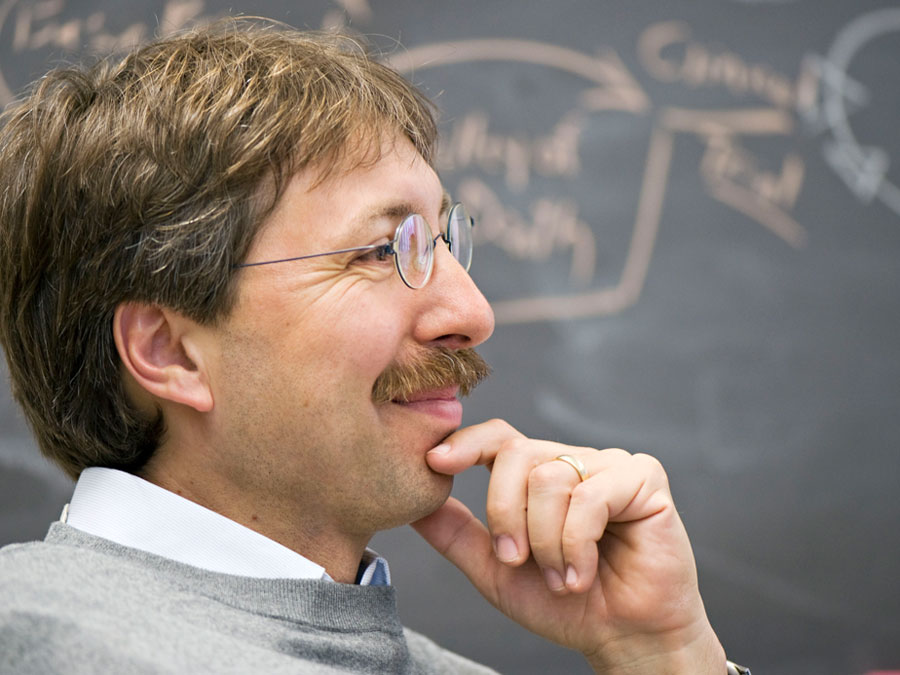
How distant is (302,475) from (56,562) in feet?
0.85

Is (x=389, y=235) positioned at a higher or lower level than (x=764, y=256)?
higher

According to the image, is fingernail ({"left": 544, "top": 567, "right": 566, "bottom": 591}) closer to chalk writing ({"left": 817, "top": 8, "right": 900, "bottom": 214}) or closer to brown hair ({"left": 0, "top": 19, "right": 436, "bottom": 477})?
brown hair ({"left": 0, "top": 19, "right": 436, "bottom": 477})

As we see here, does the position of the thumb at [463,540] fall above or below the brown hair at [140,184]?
below

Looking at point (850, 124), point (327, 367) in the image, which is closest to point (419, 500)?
point (327, 367)

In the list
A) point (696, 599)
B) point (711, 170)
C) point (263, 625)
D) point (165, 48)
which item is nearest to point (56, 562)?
point (263, 625)

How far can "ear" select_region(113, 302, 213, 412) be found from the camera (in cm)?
95

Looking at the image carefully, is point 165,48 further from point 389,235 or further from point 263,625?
point 263,625

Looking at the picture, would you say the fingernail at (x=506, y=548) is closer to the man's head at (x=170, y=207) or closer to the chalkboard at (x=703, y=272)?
the man's head at (x=170, y=207)

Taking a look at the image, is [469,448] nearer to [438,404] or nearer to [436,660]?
[438,404]

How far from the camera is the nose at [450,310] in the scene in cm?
99

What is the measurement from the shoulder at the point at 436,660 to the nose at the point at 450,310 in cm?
41

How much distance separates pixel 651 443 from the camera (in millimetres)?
2021

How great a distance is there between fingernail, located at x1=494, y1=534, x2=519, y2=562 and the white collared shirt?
0.19 metres

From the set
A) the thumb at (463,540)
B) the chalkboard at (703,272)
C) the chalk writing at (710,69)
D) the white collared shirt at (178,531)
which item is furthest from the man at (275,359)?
the chalk writing at (710,69)
